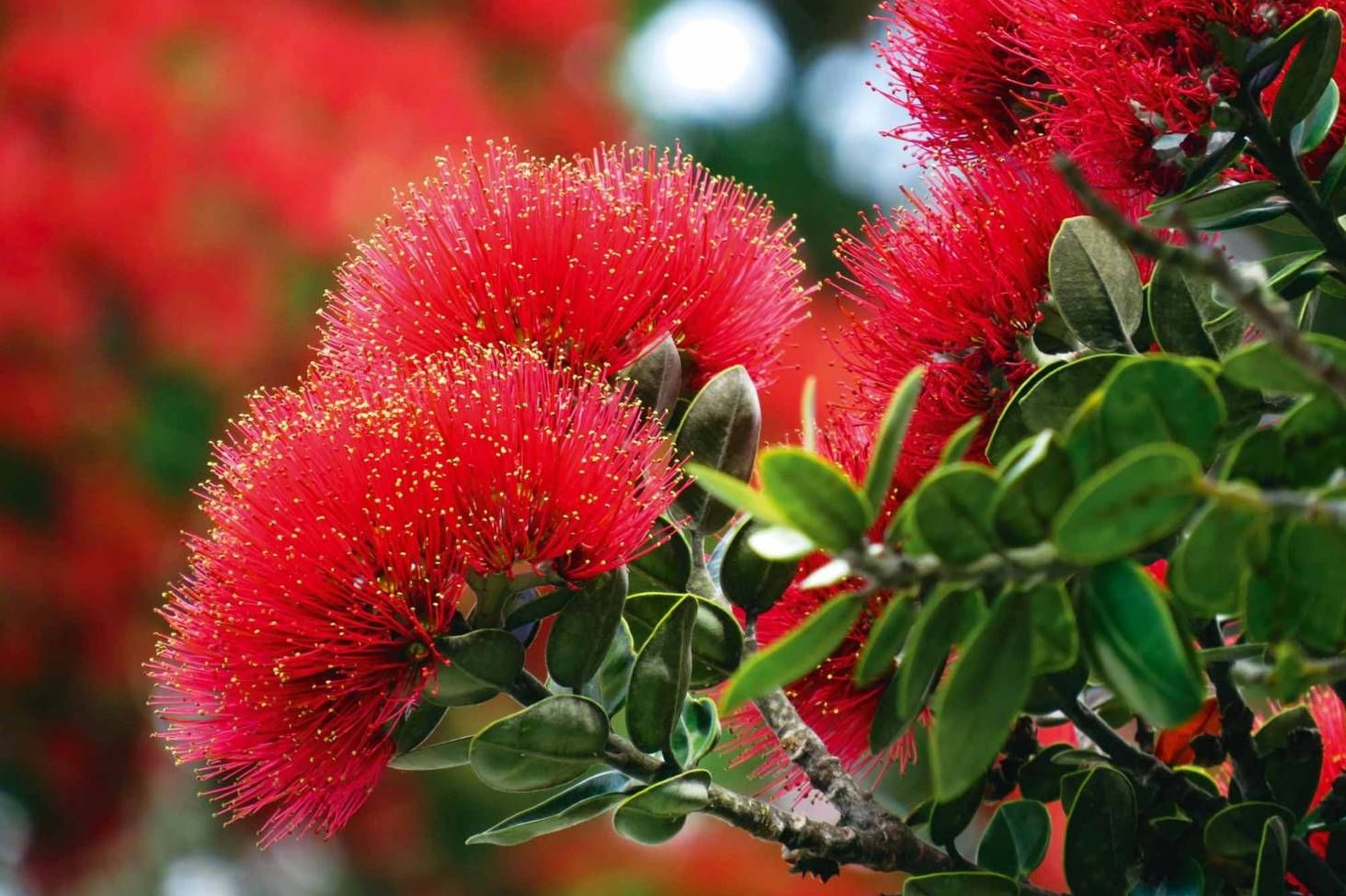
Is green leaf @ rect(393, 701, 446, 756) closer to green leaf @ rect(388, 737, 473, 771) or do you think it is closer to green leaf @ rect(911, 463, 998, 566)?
green leaf @ rect(388, 737, 473, 771)

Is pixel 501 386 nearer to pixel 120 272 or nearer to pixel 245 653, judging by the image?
pixel 245 653

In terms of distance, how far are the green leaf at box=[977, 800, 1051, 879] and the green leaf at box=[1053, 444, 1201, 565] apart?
0.30 meters

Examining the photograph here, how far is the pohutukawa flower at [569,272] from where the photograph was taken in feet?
2.55

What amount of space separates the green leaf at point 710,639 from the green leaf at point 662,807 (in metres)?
0.09

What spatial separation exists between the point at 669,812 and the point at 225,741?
227 mm

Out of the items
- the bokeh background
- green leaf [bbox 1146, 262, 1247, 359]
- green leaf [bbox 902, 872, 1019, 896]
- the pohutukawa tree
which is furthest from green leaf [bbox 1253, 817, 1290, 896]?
the bokeh background

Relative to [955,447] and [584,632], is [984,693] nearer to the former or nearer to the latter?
[955,447]

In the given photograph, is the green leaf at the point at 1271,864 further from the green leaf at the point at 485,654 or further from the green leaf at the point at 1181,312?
the green leaf at the point at 485,654

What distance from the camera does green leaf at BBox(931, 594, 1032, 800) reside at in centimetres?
45

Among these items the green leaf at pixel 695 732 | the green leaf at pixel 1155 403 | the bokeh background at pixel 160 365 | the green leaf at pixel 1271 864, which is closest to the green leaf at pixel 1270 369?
the green leaf at pixel 1155 403

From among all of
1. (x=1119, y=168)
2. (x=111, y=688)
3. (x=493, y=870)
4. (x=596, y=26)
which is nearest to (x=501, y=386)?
(x=1119, y=168)

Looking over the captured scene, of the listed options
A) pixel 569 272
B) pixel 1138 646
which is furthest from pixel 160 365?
pixel 1138 646

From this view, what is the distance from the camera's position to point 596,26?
400 cm

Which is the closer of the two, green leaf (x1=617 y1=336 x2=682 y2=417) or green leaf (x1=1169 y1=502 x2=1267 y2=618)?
green leaf (x1=1169 y1=502 x2=1267 y2=618)
